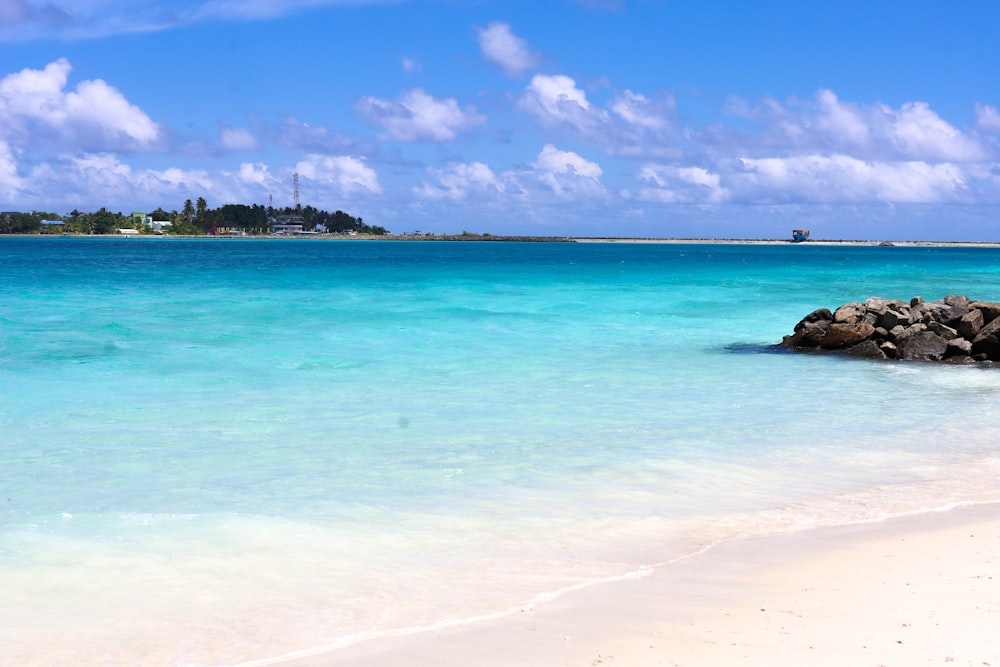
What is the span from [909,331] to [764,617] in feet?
43.9

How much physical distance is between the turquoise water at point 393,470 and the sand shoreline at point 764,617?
28 cm

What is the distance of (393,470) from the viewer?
8531 mm

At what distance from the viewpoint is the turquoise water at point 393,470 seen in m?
5.44

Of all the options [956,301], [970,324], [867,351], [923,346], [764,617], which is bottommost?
[764,617]

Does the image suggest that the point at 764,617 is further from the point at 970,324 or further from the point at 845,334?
the point at 970,324

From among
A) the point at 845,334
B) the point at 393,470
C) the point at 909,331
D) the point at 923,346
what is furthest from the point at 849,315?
the point at 393,470

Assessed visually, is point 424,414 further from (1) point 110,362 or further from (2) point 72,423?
(1) point 110,362

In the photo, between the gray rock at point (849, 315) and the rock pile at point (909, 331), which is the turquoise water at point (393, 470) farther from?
the gray rock at point (849, 315)

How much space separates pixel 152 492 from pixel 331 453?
191 centimetres

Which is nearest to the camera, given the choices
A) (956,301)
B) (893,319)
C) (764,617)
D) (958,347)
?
(764,617)

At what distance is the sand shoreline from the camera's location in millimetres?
4449

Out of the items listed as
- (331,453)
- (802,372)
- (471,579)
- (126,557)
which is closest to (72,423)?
(331,453)

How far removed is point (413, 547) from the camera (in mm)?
6402

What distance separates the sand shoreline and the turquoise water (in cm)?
28
